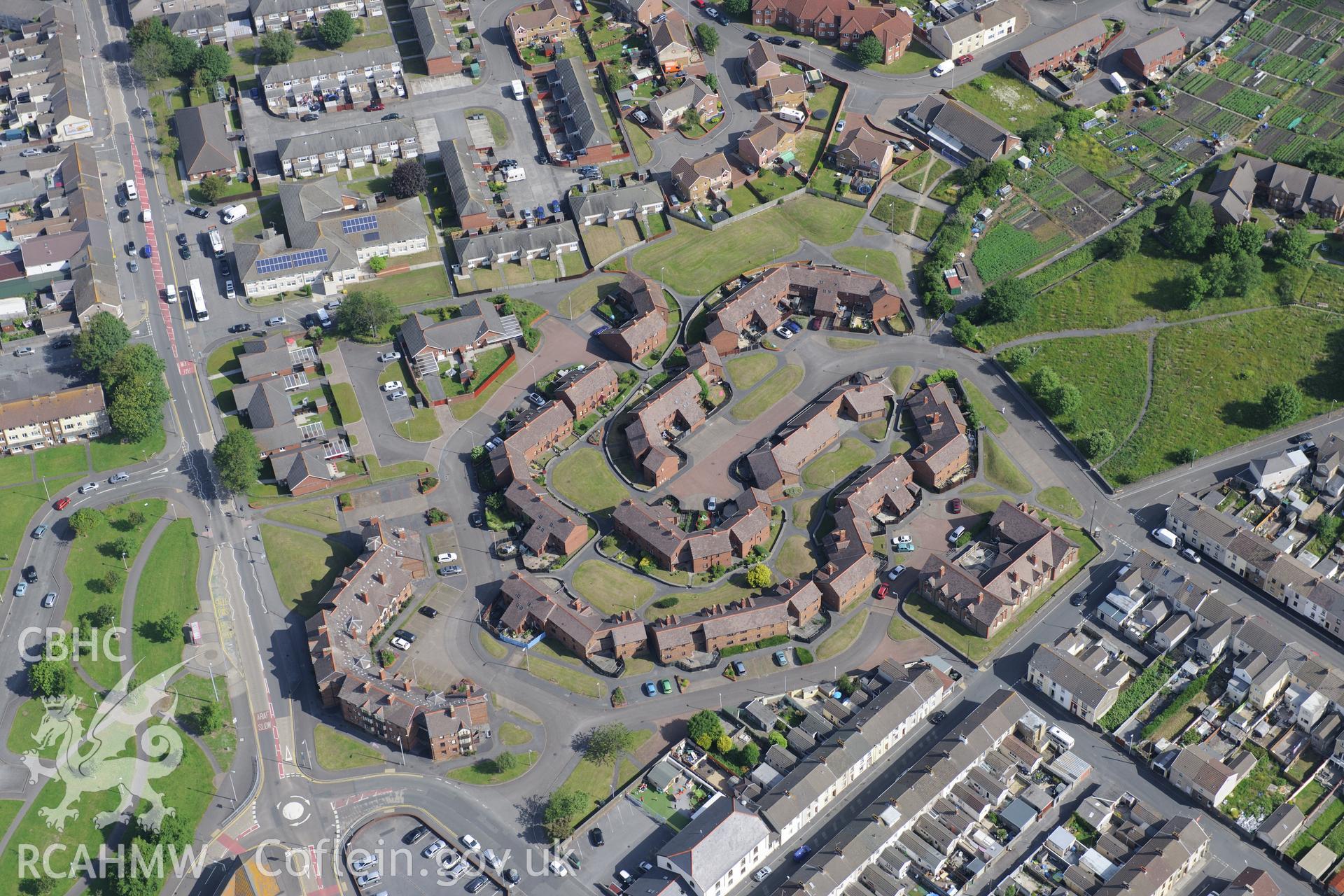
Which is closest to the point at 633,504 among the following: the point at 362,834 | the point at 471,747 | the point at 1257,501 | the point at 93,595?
the point at 471,747

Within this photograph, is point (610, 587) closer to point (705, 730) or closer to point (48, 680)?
point (705, 730)

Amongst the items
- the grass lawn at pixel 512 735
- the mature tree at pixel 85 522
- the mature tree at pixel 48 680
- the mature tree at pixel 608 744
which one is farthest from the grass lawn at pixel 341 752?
the mature tree at pixel 85 522

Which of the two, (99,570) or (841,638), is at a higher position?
(99,570)

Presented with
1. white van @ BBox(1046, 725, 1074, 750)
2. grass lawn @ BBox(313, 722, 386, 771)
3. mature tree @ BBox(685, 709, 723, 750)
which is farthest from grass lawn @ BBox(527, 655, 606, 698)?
white van @ BBox(1046, 725, 1074, 750)

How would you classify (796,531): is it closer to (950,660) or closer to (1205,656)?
(950,660)

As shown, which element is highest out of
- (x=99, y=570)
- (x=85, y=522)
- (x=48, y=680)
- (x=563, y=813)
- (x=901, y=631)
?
(x=85, y=522)

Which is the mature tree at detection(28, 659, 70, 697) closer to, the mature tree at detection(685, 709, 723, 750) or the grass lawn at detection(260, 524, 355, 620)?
the grass lawn at detection(260, 524, 355, 620)

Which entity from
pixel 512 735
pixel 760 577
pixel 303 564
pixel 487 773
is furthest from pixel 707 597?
pixel 303 564

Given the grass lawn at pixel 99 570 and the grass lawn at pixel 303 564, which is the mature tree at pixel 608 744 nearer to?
the grass lawn at pixel 303 564

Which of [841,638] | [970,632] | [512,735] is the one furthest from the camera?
[970,632]
